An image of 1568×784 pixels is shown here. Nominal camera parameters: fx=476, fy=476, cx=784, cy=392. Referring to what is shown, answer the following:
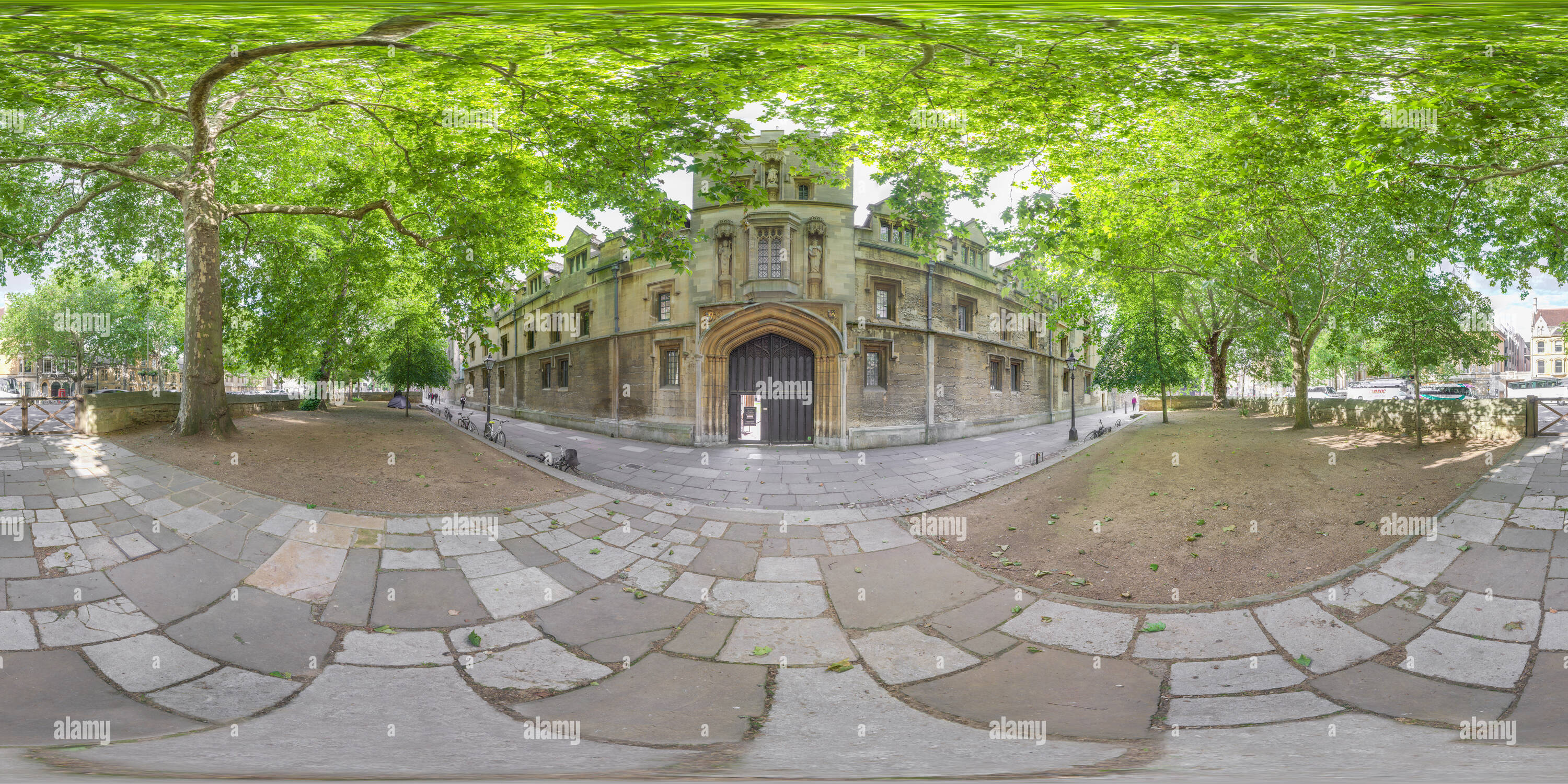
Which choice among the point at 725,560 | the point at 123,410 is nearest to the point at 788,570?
the point at 725,560

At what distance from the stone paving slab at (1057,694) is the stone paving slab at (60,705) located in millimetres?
2449

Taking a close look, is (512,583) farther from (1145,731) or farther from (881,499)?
(1145,731)

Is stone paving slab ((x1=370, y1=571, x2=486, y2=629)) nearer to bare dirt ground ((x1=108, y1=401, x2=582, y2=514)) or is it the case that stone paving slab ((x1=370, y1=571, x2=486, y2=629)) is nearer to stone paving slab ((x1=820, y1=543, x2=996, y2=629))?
bare dirt ground ((x1=108, y1=401, x2=582, y2=514))

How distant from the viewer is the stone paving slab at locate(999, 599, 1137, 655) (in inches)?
71.9

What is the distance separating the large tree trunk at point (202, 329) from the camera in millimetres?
2248

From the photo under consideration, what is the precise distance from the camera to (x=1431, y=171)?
6.91 feet

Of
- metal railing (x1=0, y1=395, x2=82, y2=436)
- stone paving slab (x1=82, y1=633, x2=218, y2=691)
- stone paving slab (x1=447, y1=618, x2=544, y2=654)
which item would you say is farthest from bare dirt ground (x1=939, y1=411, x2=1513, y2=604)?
metal railing (x1=0, y1=395, x2=82, y2=436)

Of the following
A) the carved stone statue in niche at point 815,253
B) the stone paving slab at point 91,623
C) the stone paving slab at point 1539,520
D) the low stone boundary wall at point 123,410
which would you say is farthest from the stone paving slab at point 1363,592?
the low stone boundary wall at point 123,410

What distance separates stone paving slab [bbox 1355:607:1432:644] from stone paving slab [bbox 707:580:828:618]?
2.07 meters

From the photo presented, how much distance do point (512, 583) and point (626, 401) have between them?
2899 millimetres

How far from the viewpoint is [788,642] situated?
177 centimetres

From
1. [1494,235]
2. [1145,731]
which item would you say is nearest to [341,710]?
[1145,731]

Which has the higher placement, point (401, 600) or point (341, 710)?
point (401, 600)

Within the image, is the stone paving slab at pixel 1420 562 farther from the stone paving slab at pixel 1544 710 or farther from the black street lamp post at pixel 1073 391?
the black street lamp post at pixel 1073 391
